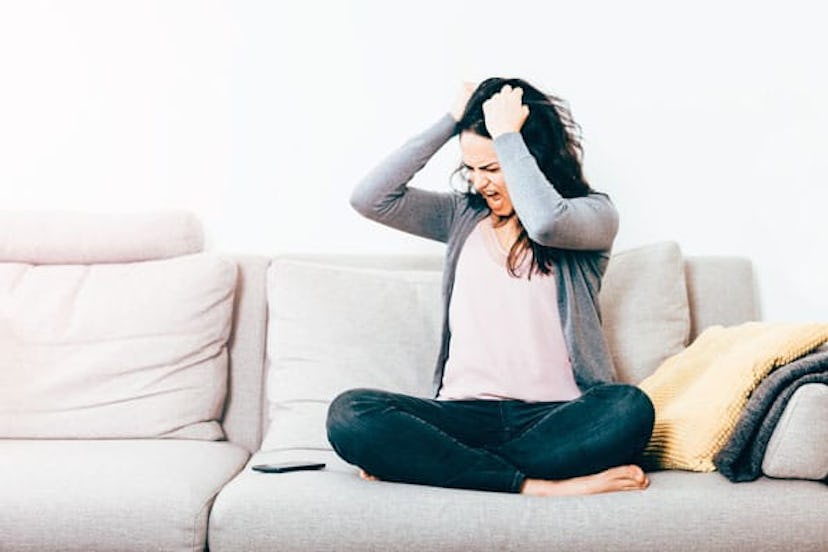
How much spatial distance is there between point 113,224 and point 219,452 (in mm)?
617

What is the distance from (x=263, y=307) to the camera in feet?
7.38

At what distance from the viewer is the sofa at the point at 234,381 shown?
5.11ft

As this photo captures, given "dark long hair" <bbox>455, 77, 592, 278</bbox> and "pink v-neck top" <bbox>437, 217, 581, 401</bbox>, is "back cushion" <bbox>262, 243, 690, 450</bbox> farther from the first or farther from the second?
"dark long hair" <bbox>455, 77, 592, 278</bbox>

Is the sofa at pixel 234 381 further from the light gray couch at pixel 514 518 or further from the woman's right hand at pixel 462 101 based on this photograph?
the woman's right hand at pixel 462 101

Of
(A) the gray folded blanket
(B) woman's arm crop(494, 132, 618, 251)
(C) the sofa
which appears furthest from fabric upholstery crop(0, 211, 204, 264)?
(A) the gray folded blanket

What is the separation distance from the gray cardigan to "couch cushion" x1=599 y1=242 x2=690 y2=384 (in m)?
0.17

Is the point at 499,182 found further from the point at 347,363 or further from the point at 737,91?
the point at 737,91

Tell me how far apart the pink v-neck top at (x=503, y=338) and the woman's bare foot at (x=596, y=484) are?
0.26 meters

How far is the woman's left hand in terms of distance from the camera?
196cm

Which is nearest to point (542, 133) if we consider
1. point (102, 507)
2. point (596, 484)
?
point (596, 484)

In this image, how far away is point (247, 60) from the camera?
2469mm

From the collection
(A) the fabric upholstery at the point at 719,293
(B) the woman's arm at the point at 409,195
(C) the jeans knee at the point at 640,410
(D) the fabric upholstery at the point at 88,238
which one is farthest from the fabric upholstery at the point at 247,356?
(A) the fabric upholstery at the point at 719,293

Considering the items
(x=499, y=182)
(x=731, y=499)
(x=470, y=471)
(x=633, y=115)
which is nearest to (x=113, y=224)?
(x=499, y=182)

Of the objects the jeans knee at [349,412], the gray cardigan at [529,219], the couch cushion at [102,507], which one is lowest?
the couch cushion at [102,507]
